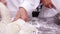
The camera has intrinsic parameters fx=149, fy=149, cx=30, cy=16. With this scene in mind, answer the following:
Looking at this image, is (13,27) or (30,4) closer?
(13,27)

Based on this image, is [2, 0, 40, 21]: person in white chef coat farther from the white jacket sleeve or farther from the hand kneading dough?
the hand kneading dough

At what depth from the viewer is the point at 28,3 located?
78 centimetres

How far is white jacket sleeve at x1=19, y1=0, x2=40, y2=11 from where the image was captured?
745 millimetres

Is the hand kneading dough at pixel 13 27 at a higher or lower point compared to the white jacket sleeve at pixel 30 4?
lower

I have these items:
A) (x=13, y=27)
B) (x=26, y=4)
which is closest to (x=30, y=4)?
(x=26, y=4)

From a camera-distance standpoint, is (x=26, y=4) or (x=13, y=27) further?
(x=26, y=4)

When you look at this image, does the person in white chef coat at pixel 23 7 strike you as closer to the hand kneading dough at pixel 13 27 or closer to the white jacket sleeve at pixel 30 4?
the white jacket sleeve at pixel 30 4

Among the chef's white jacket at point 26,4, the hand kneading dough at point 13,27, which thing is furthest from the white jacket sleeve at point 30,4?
the hand kneading dough at point 13,27

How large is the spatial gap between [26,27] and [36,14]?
0.35 m

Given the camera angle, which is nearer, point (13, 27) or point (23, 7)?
point (13, 27)

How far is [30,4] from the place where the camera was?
2.57ft

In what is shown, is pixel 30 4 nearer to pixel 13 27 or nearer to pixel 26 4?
pixel 26 4

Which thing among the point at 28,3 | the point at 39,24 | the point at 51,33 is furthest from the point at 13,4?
the point at 51,33

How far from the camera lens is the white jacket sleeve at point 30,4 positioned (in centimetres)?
74
